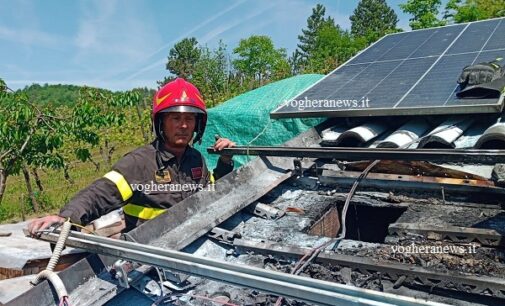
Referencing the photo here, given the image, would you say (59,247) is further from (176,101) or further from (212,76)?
(212,76)

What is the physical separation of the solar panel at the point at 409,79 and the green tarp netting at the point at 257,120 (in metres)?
1.67

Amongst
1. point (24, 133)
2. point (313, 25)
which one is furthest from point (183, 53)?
point (24, 133)

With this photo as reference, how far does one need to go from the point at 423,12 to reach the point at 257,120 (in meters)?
19.4

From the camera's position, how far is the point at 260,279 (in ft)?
5.34

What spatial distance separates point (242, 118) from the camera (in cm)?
876

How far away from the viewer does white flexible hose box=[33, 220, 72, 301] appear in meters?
2.26

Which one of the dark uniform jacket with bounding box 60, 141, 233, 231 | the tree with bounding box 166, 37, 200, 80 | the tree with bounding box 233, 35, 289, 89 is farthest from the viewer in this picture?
the tree with bounding box 166, 37, 200, 80

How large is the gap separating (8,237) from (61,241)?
2702mm

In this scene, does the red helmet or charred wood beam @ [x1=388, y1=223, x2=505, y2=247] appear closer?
charred wood beam @ [x1=388, y1=223, x2=505, y2=247]

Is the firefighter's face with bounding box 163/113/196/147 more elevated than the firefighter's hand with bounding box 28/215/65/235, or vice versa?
the firefighter's face with bounding box 163/113/196/147

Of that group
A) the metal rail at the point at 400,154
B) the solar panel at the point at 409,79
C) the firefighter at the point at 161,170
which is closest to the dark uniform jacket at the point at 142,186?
the firefighter at the point at 161,170

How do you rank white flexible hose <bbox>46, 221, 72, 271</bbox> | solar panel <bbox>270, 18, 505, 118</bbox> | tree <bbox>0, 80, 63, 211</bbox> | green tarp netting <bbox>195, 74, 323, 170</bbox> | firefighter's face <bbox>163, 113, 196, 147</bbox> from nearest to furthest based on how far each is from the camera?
white flexible hose <bbox>46, 221, 72, 271</bbox> < firefighter's face <bbox>163, 113, 196, 147</bbox> < solar panel <bbox>270, 18, 505, 118</bbox> < green tarp netting <bbox>195, 74, 323, 170</bbox> < tree <bbox>0, 80, 63, 211</bbox>

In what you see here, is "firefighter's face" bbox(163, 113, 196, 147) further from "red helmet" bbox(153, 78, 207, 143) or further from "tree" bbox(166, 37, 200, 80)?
"tree" bbox(166, 37, 200, 80)

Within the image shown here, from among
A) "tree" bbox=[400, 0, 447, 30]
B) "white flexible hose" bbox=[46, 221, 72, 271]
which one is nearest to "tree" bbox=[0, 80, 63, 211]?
"white flexible hose" bbox=[46, 221, 72, 271]
